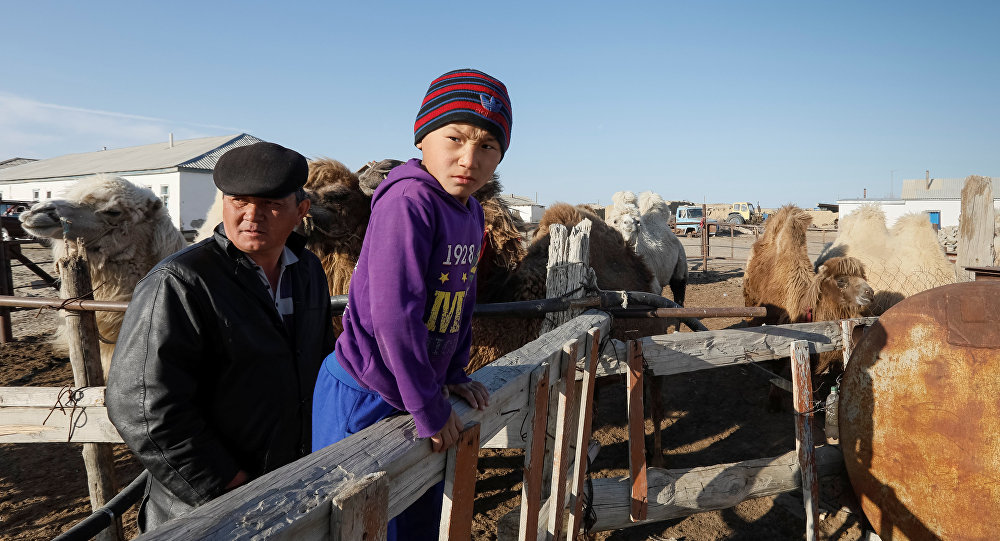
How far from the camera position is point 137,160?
103 ft

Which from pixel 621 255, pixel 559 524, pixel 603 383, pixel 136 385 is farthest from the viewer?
pixel 621 255

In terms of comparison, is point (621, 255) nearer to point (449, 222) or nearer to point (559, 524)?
point (559, 524)

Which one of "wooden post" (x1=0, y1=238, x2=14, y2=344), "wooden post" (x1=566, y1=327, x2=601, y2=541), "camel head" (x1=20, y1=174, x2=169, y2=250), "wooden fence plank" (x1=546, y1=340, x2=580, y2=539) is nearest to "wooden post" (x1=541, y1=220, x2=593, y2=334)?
"wooden post" (x1=566, y1=327, x2=601, y2=541)

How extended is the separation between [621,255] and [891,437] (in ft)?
9.52

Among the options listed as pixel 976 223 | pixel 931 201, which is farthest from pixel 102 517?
pixel 931 201

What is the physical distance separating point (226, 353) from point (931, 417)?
341cm

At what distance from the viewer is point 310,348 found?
1945mm

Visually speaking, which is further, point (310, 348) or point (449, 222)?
point (310, 348)

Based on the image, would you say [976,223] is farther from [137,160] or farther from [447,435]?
[137,160]

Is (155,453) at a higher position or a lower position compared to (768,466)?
higher

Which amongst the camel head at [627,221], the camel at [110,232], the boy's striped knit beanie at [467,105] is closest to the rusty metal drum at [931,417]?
the boy's striped knit beanie at [467,105]

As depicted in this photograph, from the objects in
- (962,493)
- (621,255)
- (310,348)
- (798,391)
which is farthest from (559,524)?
(621,255)

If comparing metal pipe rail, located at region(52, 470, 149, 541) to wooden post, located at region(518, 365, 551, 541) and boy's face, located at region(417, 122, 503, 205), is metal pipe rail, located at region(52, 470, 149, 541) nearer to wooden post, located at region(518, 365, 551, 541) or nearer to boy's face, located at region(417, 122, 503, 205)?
wooden post, located at region(518, 365, 551, 541)

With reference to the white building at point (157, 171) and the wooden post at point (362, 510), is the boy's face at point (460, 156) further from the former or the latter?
the white building at point (157, 171)
